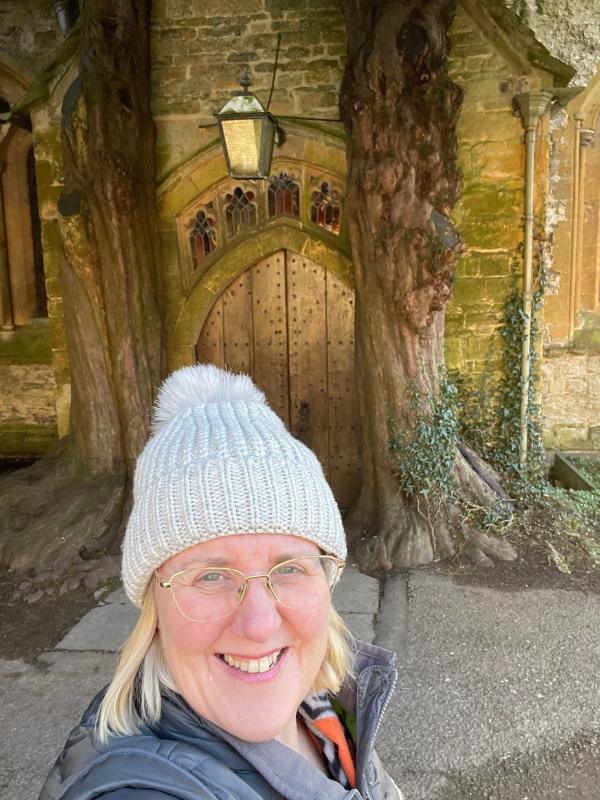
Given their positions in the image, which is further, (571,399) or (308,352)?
(571,399)

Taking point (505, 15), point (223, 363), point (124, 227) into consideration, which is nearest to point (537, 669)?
point (223, 363)

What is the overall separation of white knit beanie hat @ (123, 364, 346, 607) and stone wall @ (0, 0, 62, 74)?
9.11 metres

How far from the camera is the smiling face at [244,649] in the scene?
3.70 ft

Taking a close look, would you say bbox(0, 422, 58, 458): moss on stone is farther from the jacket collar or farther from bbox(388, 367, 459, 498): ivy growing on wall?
the jacket collar

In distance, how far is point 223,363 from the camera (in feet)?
21.1

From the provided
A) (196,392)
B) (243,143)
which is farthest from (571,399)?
(196,392)

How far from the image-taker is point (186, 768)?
3.08ft

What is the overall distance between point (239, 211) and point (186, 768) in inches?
223

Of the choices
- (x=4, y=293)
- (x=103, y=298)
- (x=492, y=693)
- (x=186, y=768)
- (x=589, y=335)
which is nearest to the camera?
(x=186, y=768)

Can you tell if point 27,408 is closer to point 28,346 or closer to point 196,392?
point 28,346

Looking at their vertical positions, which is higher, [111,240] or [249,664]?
[111,240]

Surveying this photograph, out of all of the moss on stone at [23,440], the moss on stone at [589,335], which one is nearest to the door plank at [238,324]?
the moss on stone at [589,335]

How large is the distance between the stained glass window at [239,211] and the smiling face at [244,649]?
17.2 ft

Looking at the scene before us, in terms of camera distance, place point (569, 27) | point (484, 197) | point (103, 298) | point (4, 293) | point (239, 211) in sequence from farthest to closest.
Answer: point (4, 293) → point (569, 27) → point (239, 211) → point (484, 197) → point (103, 298)
